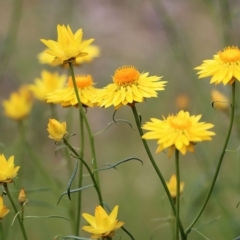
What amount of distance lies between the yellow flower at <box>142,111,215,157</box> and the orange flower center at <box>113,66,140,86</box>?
0.10 metres

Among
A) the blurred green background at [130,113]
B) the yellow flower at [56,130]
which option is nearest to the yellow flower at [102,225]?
the yellow flower at [56,130]

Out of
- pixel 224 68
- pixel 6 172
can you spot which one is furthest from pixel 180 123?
pixel 6 172

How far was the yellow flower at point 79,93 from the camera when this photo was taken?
976mm

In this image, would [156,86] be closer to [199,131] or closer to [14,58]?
[199,131]

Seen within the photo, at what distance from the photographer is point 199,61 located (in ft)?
10.1

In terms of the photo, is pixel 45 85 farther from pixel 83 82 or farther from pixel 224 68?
pixel 224 68

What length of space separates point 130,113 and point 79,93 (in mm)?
1922

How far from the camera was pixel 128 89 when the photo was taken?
90 cm

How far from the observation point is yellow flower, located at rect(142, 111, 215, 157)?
80cm

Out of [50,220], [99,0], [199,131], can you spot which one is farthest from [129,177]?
[99,0]

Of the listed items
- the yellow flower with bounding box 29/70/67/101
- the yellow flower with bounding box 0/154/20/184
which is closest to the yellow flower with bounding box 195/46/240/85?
the yellow flower with bounding box 0/154/20/184

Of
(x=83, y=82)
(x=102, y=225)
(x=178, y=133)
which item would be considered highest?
(x=83, y=82)

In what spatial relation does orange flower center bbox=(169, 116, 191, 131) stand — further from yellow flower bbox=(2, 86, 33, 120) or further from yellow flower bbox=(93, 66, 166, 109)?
yellow flower bbox=(2, 86, 33, 120)

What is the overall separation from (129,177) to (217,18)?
0.89 metres
